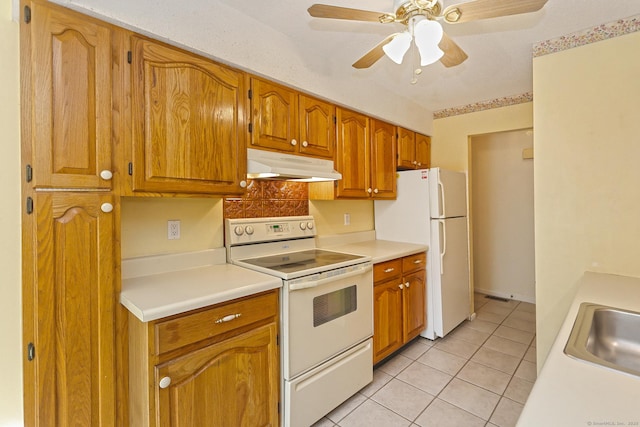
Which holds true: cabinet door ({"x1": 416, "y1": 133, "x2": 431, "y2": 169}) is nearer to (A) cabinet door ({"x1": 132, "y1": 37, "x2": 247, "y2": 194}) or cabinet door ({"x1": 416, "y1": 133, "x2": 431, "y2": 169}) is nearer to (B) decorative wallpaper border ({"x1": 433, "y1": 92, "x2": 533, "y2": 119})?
(B) decorative wallpaper border ({"x1": 433, "y1": 92, "x2": 533, "y2": 119})

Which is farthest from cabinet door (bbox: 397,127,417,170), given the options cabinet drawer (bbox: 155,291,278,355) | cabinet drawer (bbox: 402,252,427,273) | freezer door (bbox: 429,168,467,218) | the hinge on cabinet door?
the hinge on cabinet door

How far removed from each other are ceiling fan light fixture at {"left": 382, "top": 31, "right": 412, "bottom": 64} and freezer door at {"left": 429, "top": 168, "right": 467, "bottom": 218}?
4.69ft

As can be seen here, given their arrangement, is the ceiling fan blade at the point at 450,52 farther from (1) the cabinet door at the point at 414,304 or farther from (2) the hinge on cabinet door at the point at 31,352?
(2) the hinge on cabinet door at the point at 31,352

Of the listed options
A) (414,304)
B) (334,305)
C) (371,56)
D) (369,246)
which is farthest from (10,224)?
(414,304)

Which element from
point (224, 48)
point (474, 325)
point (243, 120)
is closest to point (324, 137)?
point (243, 120)

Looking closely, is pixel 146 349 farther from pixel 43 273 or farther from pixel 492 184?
pixel 492 184

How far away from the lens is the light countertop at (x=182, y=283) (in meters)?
1.20

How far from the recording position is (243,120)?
5.69ft

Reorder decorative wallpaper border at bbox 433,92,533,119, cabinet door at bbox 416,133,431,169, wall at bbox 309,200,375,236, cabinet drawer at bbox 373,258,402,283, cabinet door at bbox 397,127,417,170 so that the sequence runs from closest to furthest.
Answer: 1. cabinet drawer at bbox 373,258,402,283
2. wall at bbox 309,200,375,236
3. decorative wallpaper border at bbox 433,92,533,119
4. cabinet door at bbox 397,127,417,170
5. cabinet door at bbox 416,133,431,169

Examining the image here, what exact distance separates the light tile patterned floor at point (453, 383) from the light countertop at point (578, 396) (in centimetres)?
123

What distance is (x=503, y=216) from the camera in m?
3.86

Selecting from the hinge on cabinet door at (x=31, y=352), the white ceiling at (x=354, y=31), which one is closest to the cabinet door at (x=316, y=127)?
the white ceiling at (x=354, y=31)

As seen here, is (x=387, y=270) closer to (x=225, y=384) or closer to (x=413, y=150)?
(x=225, y=384)

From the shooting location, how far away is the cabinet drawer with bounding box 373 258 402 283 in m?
2.20
